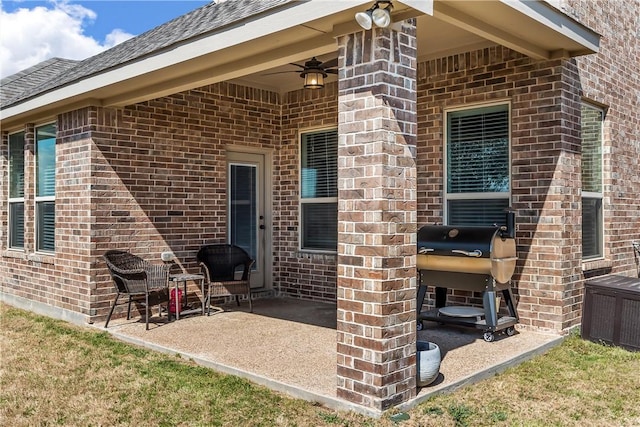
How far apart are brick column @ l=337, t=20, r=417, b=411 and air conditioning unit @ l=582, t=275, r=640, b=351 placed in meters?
2.74

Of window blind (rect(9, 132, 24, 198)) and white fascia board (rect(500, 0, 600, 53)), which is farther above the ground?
white fascia board (rect(500, 0, 600, 53))

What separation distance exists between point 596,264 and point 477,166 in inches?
72.2

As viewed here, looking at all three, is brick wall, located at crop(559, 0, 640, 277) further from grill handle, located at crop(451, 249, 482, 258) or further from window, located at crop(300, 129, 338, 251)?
window, located at crop(300, 129, 338, 251)

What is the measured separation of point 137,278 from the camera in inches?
250

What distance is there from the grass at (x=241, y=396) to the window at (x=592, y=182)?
1.60m

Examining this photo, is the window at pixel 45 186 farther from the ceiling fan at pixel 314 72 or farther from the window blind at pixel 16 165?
the ceiling fan at pixel 314 72

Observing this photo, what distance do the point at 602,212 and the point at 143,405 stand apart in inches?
225

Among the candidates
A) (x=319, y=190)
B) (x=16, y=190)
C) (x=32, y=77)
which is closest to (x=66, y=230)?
Answer: (x=16, y=190)

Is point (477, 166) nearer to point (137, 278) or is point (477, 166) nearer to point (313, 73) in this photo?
point (313, 73)

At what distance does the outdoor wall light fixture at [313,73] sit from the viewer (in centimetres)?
602

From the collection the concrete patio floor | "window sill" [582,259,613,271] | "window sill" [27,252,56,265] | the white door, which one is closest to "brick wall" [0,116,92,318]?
"window sill" [27,252,56,265]

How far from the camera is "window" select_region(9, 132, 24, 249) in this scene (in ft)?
28.0

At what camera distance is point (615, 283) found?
571 centimetres

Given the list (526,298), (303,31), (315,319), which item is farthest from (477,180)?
(303,31)
